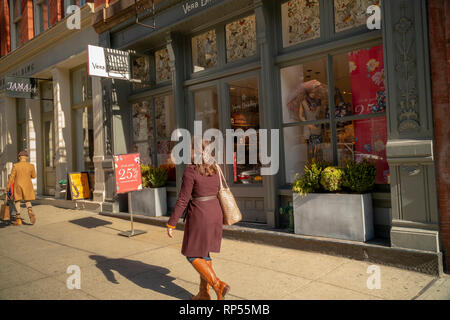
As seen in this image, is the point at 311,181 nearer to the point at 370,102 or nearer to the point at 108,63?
the point at 370,102

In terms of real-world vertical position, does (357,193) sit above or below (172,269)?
above

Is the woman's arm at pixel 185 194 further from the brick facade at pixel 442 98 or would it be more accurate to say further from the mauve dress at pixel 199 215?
the brick facade at pixel 442 98

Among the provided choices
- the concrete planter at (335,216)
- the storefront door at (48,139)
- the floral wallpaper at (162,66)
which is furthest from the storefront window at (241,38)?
the storefront door at (48,139)

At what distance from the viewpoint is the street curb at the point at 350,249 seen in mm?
4652

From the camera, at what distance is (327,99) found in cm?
642

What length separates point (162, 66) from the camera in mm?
9672

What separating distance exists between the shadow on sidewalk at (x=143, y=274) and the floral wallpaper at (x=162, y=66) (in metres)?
5.23

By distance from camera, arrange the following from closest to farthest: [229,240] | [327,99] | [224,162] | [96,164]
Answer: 1. [327,99]
2. [229,240]
3. [224,162]
4. [96,164]

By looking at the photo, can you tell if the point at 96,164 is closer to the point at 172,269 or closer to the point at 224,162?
the point at 224,162

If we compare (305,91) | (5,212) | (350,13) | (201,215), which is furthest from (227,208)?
(5,212)
